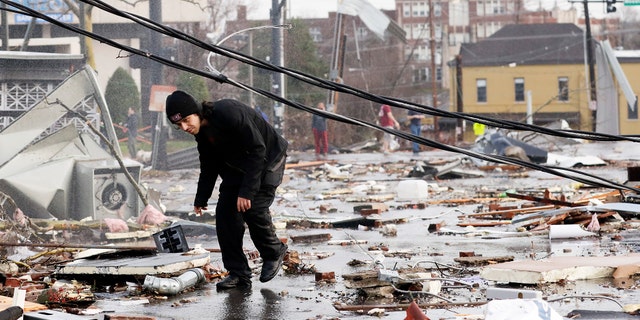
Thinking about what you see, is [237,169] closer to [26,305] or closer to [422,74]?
[26,305]

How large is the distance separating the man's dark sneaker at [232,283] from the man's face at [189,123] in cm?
119

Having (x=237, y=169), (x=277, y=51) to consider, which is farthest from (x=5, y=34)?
(x=277, y=51)

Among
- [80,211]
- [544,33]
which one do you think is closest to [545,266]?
[80,211]

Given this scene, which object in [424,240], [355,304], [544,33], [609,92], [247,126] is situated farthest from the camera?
[544,33]

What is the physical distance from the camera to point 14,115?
47.6 feet

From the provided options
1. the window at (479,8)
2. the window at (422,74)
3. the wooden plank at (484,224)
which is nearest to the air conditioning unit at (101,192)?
the wooden plank at (484,224)

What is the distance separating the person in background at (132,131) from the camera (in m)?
21.2

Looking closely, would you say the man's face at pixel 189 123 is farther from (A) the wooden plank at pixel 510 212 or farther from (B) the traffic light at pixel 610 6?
(B) the traffic light at pixel 610 6

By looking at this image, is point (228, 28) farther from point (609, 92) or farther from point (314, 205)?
point (609, 92)

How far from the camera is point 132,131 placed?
2133 centimetres

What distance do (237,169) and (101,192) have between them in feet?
18.8

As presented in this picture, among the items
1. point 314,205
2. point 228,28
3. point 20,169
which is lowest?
point 314,205

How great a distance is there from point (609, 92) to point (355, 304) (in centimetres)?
4620

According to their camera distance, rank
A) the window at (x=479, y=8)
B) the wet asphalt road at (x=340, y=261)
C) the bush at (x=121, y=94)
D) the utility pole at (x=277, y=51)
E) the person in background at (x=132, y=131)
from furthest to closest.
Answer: the window at (x=479, y=8) → the utility pole at (x=277, y=51) → the person in background at (x=132, y=131) → the bush at (x=121, y=94) → the wet asphalt road at (x=340, y=261)
